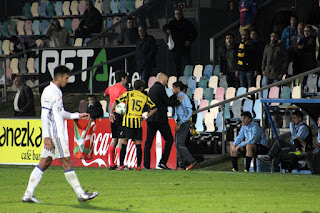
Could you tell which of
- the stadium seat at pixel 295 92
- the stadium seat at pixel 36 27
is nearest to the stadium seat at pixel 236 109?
the stadium seat at pixel 295 92

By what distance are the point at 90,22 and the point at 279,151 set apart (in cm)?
1142

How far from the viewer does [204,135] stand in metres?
18.1

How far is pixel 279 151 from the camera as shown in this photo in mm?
15164

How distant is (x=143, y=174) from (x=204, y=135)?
3744mm

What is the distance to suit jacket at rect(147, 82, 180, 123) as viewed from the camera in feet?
50.6

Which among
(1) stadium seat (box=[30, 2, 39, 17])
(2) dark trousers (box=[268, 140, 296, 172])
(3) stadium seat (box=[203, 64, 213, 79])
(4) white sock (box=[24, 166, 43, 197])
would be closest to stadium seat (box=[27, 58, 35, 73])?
(1) stadium seat (box=[30, 2, 39, 17])

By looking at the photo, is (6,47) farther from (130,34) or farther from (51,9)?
(130,34)

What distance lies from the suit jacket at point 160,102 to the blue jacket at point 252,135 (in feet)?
5.22

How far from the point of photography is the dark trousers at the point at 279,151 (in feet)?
49.6

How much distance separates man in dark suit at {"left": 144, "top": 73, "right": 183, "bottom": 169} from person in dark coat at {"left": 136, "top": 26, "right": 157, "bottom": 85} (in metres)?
5.66

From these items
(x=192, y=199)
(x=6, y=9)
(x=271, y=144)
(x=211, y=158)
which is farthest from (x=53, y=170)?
(x=6, y=9)

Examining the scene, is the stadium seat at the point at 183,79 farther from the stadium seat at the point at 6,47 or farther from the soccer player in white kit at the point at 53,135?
the soccer player in white kit at the point at 53,135

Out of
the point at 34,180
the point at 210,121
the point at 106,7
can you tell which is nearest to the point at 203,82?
the point at 210,121

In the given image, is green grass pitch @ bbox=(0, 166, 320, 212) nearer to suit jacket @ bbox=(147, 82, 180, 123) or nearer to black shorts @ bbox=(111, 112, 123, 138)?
black shorts @ bbox=(111, 112, 123, 138)
